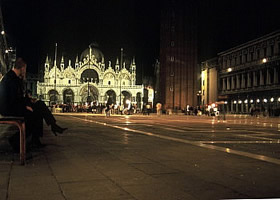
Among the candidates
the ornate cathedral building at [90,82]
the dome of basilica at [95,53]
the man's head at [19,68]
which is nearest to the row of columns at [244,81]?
the ornate cathedral building at [90,82]

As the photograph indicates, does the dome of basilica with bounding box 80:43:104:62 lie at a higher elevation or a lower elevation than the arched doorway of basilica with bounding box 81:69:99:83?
higher

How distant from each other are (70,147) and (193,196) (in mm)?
4201

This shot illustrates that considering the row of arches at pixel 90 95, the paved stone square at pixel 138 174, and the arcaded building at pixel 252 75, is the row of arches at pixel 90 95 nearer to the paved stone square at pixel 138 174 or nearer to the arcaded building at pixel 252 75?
the arcaded building at pixel 252 75

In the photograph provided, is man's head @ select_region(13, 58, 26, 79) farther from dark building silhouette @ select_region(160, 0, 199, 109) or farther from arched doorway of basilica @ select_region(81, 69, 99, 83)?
arched doorway of basilica @ select_region(81, 69, 99, 83)

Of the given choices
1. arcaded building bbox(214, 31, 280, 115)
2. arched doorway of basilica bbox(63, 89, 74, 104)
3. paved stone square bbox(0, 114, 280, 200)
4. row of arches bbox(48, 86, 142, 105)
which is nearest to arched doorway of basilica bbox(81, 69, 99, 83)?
row of arches bbox(48, 86, 142, 105)

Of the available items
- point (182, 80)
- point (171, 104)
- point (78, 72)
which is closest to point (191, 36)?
point (182, 80)

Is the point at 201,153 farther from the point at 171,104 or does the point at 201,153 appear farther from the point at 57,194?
the point at 171,104

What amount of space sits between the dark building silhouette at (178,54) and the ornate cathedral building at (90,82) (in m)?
49.4

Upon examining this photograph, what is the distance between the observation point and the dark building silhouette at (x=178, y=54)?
58094 millimetres

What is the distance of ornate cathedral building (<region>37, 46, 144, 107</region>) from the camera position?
110 metres

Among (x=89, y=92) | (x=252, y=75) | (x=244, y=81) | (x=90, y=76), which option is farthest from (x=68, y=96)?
(x=252, y=75)

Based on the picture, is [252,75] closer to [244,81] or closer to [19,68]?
[244,81]

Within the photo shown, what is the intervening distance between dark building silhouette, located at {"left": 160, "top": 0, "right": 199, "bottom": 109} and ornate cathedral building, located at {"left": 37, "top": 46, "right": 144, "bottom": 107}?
49383 millimetres

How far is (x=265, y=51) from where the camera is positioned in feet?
191
